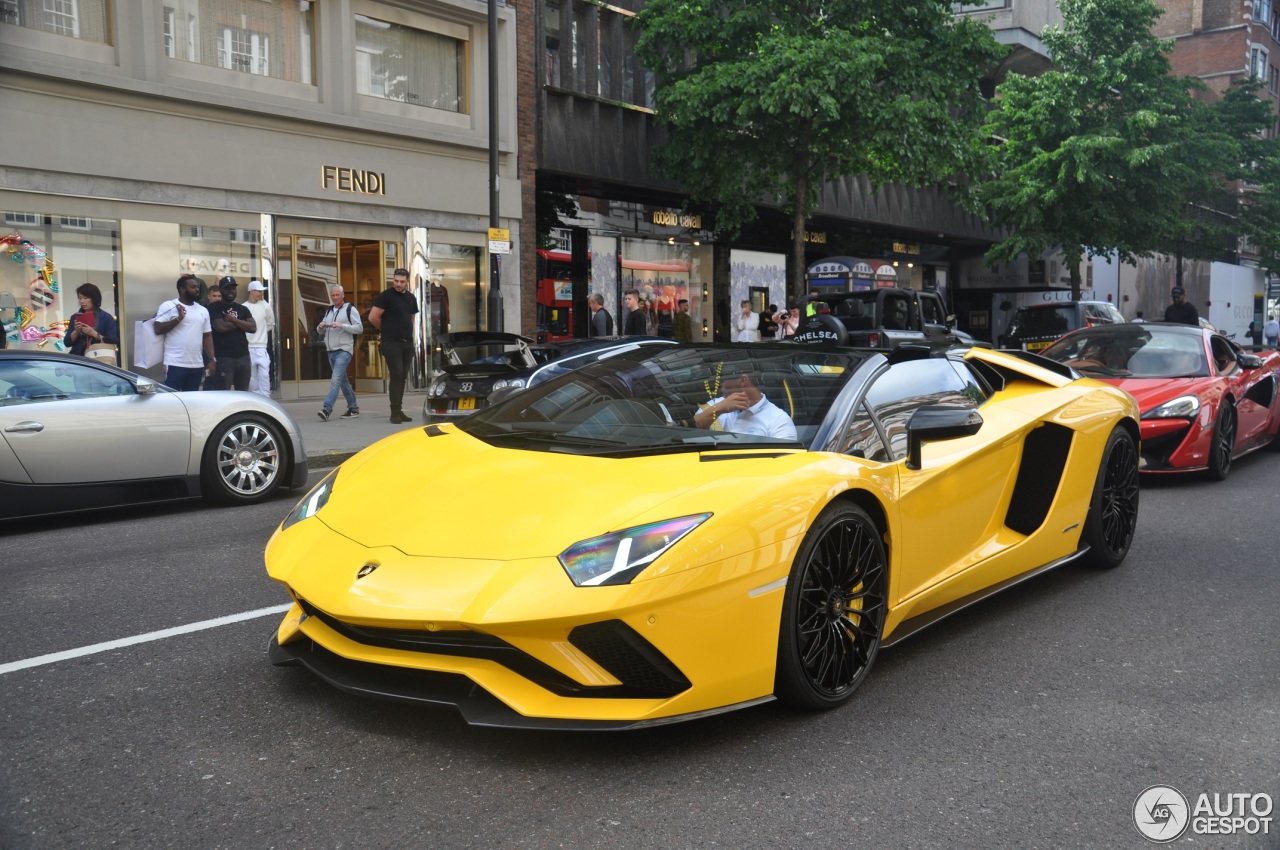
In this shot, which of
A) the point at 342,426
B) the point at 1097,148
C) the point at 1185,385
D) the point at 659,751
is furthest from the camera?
the point at 1097,148

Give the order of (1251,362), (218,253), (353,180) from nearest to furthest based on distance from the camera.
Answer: (1251,362) → (218,253) → (353,180)

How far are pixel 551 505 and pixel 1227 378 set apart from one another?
27.7 feet

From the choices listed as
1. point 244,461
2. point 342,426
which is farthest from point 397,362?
point 244,461

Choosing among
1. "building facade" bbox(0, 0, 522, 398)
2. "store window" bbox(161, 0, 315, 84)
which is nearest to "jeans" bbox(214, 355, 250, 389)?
"building facade" bbox(0, 0, 522, 398)

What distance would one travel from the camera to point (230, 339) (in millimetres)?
13086

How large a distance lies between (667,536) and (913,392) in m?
1.86

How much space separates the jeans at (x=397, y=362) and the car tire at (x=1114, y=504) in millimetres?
10549

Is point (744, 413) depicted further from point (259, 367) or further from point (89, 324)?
point (259, 367)

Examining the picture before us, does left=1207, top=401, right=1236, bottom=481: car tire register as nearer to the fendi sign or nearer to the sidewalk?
the sidewalk

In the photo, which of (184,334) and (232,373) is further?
(232,373)

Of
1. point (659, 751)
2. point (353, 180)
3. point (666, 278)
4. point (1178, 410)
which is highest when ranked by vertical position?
point (353, 180)

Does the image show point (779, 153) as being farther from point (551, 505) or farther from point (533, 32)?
point (551, 505)

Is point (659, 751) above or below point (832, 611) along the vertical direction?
below

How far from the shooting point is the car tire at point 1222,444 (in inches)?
377
